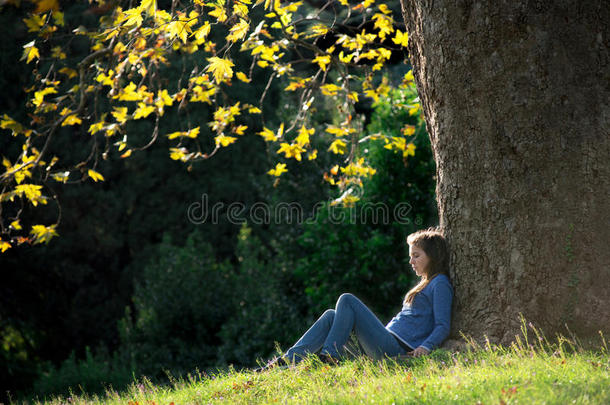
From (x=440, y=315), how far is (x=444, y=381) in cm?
115

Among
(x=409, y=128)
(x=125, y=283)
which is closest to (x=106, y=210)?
(x=125, y=283)

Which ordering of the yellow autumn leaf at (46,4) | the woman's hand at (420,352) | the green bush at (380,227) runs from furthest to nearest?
the green bush at (380,227), the woman's hand at (420,352), the yellow autumn leaf at (46,4)

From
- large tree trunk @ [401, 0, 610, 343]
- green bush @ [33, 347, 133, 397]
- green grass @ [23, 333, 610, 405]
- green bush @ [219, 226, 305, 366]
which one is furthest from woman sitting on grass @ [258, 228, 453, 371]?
green bush @ [33, 347, 133, 397]

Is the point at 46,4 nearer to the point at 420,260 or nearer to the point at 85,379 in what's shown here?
the point at 420,260

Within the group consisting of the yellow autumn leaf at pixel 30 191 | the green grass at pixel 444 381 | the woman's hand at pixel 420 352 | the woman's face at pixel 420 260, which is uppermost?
the yellow autumn leaf at pixel 30 191

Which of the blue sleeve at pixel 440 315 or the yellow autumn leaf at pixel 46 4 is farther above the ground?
the yellow autumn leaf at pixel 46 4

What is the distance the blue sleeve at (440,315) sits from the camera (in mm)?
5086

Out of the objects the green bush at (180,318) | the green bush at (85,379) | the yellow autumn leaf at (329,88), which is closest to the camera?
the yellow autumn leaf at (329,88)

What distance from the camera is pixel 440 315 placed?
16.8 ft

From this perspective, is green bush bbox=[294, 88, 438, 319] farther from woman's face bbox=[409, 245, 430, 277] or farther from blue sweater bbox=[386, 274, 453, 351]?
blue sweater bbox=[386, 274, 453, 351]

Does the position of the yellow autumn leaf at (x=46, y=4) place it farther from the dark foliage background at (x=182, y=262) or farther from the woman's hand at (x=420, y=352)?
the dark foliage background at (x=182, y=262)

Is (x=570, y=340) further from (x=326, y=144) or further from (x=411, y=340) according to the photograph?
(x=326, y=144)

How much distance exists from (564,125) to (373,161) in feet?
19.9

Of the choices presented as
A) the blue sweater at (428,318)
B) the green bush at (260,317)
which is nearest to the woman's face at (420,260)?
the blue sweater at (428,318)
